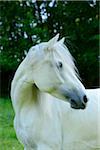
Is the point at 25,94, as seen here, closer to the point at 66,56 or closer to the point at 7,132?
the point at 66,56

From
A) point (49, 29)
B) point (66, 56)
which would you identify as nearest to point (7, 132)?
point (66, 56)

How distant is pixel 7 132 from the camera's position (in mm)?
5324

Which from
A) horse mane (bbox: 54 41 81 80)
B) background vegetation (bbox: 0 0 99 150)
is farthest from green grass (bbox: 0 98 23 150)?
background vegetation (bbox: 0 0 99 150)

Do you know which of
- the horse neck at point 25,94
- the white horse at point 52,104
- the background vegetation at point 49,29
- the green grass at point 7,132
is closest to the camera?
the white horse at point 52,104

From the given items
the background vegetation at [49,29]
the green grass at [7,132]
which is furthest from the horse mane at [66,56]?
the background vegetation at [49,29]

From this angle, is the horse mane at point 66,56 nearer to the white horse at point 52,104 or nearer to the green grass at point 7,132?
the white horse at point 52,104

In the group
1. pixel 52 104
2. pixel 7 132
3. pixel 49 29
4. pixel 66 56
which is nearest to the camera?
pixel 66 56

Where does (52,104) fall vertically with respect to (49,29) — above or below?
above

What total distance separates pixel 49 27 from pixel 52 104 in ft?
28.0

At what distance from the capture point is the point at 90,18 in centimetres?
1133

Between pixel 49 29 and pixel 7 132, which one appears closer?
Result: pixel 7 132

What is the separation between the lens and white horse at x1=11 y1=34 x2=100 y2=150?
8.86 feet

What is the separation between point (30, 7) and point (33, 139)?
29.2 feet

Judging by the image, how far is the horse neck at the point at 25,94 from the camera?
2.87 m
